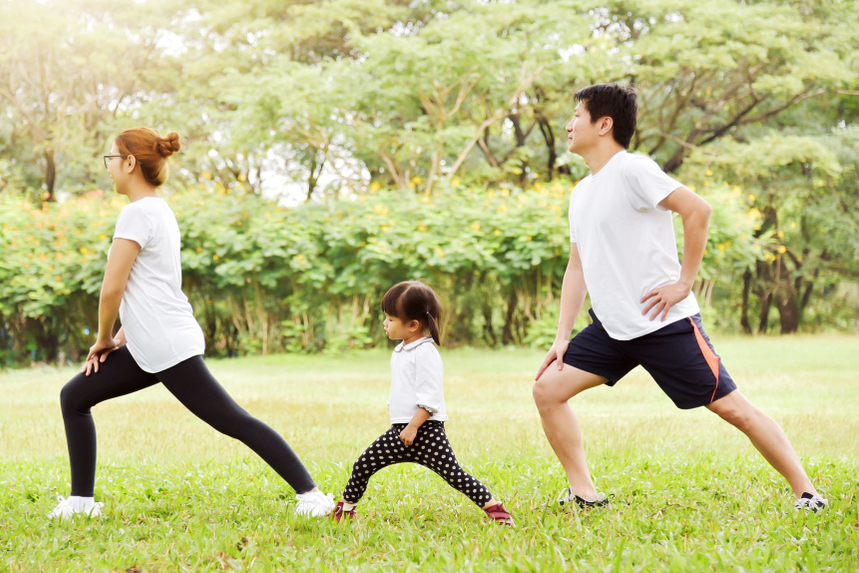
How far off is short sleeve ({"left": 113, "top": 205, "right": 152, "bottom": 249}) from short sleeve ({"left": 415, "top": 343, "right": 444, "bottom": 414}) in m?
1.28

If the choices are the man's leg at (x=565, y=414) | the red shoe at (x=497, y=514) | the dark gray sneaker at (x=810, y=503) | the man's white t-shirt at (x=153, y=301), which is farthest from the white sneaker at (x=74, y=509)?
A: the dark gray sneaker at (x=810, y=503)

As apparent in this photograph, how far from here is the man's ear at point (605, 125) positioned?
3244mm

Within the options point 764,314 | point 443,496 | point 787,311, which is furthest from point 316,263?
point 787,311

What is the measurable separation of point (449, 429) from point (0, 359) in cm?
961

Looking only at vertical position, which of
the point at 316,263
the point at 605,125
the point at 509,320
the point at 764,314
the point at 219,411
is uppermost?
the point at 605,125

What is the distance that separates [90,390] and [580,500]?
2274mm

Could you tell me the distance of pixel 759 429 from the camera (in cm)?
315

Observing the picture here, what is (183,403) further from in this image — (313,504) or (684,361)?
(684,361)

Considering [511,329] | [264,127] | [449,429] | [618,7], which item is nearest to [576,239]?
[449,429]

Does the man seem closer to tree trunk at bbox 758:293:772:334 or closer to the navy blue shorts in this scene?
the navy blue shorts

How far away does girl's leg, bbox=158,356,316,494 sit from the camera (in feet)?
11.0

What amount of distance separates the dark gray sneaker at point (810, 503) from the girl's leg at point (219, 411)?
219cm

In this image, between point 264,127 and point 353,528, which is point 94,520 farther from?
point 264,127

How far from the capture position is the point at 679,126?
63.8ft
